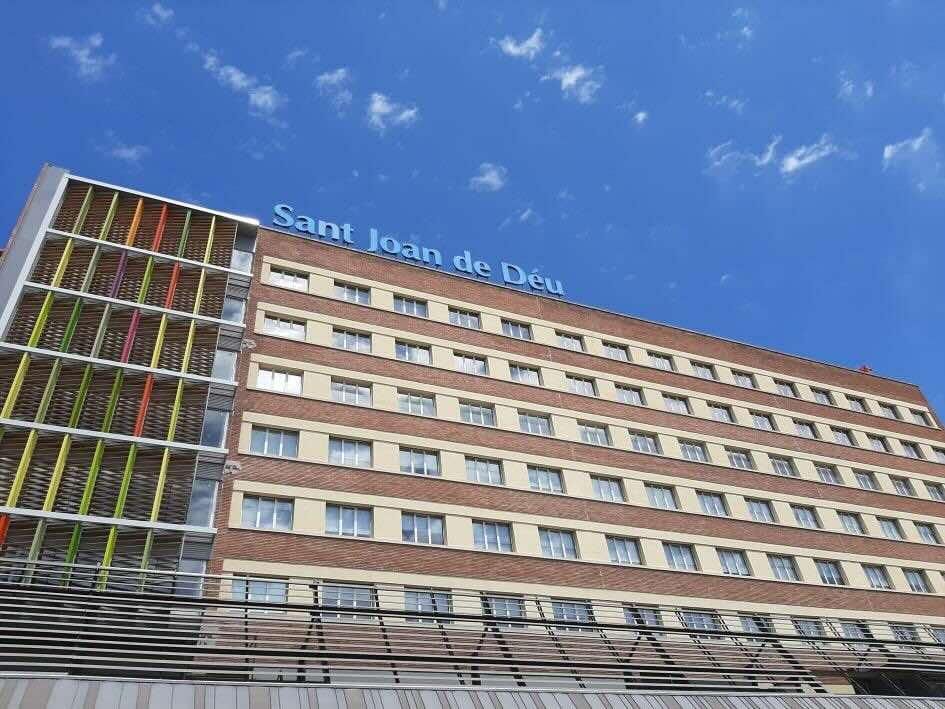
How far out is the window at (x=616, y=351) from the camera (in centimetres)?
4391

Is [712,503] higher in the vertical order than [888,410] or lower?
lower

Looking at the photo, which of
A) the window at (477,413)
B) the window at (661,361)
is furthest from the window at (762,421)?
the window at (477,413)

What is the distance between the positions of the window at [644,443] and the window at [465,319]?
34.7ft

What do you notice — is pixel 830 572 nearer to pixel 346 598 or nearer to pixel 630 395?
pixel 630 395

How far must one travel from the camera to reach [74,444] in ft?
86.3

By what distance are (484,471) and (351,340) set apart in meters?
9.49

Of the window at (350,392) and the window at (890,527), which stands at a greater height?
the window at (350,392)

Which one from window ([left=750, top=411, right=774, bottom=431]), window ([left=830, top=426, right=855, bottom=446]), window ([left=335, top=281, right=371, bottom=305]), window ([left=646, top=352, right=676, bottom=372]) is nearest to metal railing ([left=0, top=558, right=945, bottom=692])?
window ([left=335, top=281, right=371, bottom=305])

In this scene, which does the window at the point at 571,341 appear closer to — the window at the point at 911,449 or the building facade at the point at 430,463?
the building facade at the point at 430,463

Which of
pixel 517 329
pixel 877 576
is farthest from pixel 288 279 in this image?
pixel 877 576

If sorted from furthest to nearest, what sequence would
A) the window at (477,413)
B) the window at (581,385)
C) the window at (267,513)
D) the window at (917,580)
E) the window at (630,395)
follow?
the window at (630,395)
the window at (917,580)
the window at (581,385)
the window at (477,413)
the window at (267,513)

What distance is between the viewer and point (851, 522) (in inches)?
1673

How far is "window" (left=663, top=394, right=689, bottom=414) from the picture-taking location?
140 ft

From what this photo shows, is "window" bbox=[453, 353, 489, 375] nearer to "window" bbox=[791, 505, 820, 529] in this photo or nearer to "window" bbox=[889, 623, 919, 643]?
"window" bbox=[791, 505, 820, 529]
